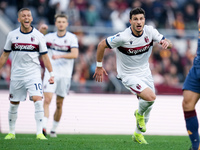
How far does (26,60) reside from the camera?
10.9m

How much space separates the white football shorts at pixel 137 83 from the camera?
31.9 feet

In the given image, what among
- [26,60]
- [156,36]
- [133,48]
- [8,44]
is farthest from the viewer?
[26,60]

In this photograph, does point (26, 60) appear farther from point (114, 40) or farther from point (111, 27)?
point (111, 27)

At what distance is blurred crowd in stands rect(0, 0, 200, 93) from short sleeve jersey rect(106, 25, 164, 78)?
675 centimetres

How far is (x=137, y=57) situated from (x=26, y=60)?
98.9 inches

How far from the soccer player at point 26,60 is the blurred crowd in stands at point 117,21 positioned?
627cm

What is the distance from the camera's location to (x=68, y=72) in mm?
12930

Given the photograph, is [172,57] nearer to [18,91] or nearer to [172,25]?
[172,25]

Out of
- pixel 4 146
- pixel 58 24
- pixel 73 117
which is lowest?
pixel 73 117

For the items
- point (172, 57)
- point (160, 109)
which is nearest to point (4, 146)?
point (160, 109)

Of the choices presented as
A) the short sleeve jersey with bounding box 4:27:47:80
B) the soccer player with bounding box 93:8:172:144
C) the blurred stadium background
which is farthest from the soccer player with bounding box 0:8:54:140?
the blurred stadium background

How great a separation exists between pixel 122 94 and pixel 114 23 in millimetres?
6065

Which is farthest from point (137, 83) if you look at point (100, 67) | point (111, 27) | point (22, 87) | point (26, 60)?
point (111, 27)

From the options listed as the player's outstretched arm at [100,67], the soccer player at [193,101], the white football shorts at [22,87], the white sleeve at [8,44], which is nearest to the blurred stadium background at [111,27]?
the white football shorts at [22,87]
